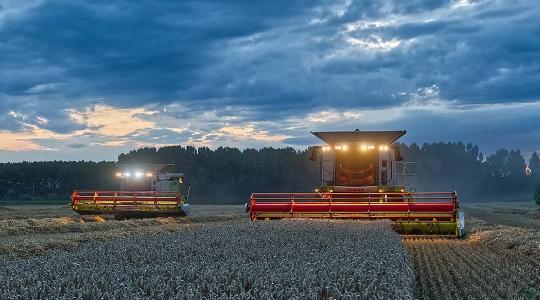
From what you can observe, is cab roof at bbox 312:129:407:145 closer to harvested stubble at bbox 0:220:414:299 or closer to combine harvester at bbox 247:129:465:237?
combine harvester at bbox 247:129:465:237

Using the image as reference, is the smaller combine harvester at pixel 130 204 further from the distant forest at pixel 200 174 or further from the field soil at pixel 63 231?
the distant forest at pixel 200 174

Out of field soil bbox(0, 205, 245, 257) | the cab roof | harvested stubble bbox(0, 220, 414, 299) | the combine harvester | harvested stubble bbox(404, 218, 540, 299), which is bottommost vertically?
harvested stubble bbox(404, 218, 540, 299)

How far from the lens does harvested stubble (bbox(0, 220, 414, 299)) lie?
21.7 feet

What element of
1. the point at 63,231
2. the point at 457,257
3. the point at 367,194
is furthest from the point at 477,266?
the point at 63,231

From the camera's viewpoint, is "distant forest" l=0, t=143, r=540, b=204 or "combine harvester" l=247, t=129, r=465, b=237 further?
"distant forest" l=0, t=143, r=540, b=204

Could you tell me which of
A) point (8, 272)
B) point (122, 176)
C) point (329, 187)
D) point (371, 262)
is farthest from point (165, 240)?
point (122, 176)

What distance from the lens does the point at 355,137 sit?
24266 millimetres

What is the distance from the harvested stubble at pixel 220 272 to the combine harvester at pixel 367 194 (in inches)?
362

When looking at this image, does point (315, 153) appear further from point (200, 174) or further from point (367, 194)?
point (200, 174)

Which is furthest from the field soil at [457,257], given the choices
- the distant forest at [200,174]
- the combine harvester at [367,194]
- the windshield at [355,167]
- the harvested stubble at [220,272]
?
the distant forest at [200,174]

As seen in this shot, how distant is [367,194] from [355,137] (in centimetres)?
233

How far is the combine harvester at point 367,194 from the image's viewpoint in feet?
71.7

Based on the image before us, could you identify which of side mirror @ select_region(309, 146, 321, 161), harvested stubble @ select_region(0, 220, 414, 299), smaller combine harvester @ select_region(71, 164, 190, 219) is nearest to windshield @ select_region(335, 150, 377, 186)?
side mirror @ select_region(309, 146, 321, 161)

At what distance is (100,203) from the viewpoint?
29.8 meters
